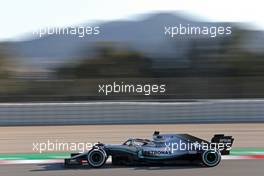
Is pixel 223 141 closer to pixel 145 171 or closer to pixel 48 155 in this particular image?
pixel 145 171

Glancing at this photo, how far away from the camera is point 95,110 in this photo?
1309cm


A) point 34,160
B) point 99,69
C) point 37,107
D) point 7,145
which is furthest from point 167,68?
point 34,160

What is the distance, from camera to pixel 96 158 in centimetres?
696

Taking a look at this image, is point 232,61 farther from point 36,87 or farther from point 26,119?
point 26,119

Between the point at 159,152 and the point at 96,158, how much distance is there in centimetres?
81

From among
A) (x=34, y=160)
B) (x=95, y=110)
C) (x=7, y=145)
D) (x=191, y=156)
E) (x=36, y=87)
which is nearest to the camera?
(x=191, y=156)

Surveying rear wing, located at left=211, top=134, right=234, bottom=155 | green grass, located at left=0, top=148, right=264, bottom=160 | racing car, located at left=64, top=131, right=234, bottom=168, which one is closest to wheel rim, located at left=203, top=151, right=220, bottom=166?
racing car, located at left=64, top=131, right=234, bottom=168

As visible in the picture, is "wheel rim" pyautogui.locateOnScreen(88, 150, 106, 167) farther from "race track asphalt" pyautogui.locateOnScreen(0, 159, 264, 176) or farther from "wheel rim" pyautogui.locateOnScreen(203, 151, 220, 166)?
"wheel rim" pyautogui.locateOnScreen(203, 151, 220, 166)

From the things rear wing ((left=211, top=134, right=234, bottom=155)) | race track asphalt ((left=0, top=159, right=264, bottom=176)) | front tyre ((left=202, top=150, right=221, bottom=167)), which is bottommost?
race track asphalt ((left=0, top=159, right=264, bottom=176))

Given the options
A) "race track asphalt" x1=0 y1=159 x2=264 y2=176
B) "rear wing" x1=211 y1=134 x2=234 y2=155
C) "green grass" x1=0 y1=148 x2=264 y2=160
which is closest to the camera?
"race track asphalt" x1=0 y1=159 x2=264 y2=176

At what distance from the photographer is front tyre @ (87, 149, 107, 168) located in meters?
6.93

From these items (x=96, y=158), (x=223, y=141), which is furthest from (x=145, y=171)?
(x=223, y=141)

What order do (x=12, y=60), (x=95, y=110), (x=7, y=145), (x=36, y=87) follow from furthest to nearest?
(x=12, y=60), (x=36, y=87), (x=95, y=110), (x=7, y=145)

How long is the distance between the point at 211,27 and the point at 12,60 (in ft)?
38.3
